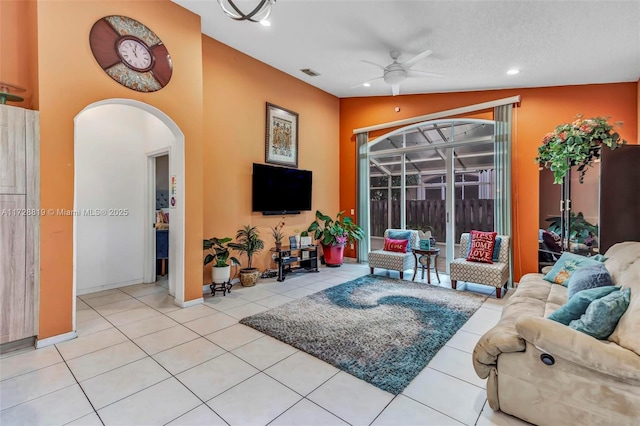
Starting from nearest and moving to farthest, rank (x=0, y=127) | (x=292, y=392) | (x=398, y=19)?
(x=292, y=392) < (x=0, y=127) < (x=398, y=19)

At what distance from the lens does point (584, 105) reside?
4.39m

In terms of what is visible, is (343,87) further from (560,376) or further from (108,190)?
(560,376)

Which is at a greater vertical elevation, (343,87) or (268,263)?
(343,87)

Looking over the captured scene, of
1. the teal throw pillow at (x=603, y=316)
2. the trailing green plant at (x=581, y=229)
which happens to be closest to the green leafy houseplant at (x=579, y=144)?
the trailing green plant at (x=581, y=229)

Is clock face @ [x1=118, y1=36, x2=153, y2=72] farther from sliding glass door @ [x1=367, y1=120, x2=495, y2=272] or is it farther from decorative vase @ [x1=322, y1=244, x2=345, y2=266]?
sliding glass door @ [x1=367, y1=120, x2=495, y2=272]

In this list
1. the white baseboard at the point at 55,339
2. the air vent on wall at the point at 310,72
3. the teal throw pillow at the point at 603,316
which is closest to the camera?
the teal throw pillow at the point at 603,316

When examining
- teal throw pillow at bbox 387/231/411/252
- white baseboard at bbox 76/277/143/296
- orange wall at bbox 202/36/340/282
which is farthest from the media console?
white baseboard at bbox 76/277/143/296

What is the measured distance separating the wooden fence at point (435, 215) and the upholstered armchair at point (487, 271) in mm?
873

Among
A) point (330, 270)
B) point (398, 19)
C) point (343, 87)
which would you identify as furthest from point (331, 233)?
point (398, 19)

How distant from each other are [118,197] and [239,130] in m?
2.19

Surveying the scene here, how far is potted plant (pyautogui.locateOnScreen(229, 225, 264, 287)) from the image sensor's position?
4652 millimetres

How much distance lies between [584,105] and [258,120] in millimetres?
5084

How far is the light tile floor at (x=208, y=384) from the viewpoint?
6.11 feet

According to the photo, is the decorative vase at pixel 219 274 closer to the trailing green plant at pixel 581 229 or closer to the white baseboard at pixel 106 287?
the white baseboard at pixel 106 287
